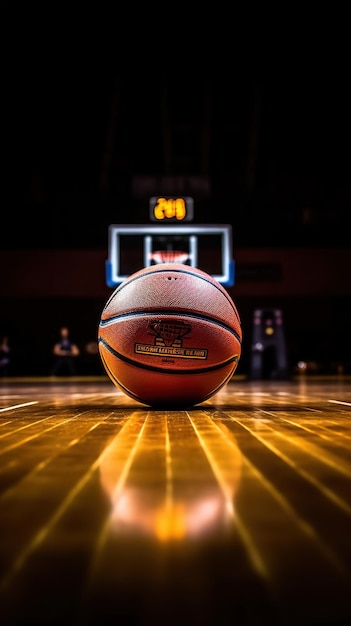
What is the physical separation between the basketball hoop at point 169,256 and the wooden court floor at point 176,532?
35.0ft

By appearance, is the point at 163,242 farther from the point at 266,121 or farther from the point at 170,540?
the point at 170,540

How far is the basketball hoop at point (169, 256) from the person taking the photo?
13266 millimetres

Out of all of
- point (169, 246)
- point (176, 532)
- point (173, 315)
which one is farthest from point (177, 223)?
point (176, 532)

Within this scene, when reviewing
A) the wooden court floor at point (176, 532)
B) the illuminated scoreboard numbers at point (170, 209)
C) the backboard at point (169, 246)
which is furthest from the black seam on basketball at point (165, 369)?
the illuminated scoreboard numbers at point (170, 209)

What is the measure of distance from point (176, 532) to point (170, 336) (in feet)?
8.26

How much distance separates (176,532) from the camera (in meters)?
1.33

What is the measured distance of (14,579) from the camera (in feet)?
3.48

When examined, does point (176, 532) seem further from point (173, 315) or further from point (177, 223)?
point (177, 223)

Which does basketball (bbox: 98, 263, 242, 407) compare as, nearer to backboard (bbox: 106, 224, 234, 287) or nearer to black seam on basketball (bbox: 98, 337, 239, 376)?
black seam on basketball (bbox: 98, 337, 239, 376)

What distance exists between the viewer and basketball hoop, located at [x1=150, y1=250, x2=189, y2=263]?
13.3 metres

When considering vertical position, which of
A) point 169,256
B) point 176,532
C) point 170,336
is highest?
point 169,256

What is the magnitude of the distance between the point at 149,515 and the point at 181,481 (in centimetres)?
38

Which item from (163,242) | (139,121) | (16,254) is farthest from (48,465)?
(139,121)

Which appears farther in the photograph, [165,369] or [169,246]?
[169,246]
